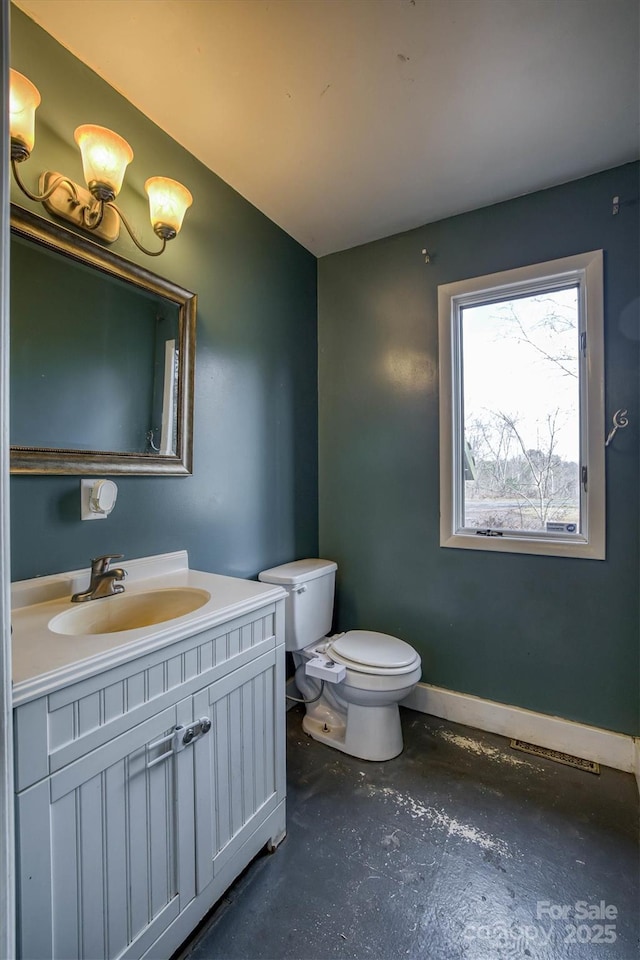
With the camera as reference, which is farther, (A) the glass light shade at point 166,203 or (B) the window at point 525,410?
(B) the window at point 525,410

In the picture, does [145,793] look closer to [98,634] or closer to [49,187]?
[98,634]

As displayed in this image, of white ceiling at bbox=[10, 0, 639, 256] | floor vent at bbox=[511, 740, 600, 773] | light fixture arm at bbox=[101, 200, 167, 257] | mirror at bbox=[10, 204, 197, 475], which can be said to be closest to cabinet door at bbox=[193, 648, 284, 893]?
mirror at bbox=[10, 204, 197, 475]

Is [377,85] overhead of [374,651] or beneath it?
overhead

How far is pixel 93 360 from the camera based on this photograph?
1.31m

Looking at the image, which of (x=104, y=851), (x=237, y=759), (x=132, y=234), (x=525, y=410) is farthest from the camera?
(x=525, y=410)

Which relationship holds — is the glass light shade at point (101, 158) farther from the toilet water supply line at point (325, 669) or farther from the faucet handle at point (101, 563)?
the toilet water supply line at point (325, 669)

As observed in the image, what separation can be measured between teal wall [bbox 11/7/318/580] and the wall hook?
1.40 meters

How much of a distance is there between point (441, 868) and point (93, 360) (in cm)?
189

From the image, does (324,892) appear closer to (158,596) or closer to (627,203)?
(158,596)

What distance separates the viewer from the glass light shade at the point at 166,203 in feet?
4.48

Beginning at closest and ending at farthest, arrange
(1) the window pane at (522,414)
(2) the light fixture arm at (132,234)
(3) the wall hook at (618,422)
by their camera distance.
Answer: (2) the light fixture arm at (132,234) → (3) the wall hook at (618,422) → (1) the window pane at (522,414)

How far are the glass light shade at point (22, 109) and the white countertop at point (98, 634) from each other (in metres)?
1.13

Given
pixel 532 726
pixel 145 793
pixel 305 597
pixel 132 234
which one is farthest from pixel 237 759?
pixel 132 234

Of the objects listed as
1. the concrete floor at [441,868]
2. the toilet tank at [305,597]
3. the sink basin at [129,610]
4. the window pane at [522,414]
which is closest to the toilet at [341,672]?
the toilet tank at [305,597]
